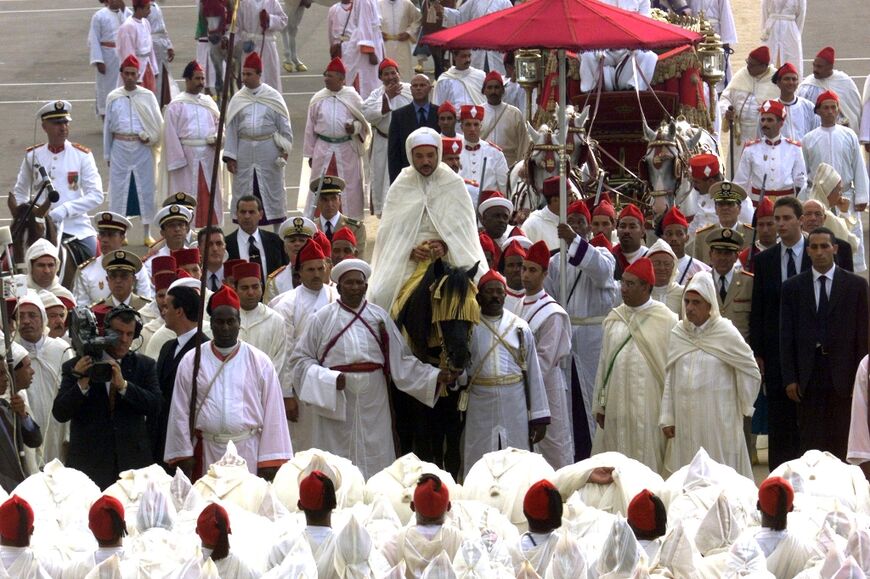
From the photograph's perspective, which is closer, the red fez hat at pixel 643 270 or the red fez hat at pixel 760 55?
the red fez hat at pixel 643 270

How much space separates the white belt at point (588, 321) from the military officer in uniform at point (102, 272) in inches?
112

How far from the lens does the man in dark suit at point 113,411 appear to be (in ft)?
39.2

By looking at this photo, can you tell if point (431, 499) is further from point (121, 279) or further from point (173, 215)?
point (173, 215)

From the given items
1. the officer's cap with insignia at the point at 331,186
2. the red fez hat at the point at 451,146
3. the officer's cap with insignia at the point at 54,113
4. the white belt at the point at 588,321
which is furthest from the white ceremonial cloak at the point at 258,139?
the white belt at the point at 588,321

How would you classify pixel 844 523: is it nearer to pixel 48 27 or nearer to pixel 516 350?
pixel 516 350

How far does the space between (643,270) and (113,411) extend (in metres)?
3.31

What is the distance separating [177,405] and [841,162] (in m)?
8.17

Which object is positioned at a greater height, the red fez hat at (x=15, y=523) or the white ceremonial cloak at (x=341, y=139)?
the white ceremonial cloak at (x=341, y=139)

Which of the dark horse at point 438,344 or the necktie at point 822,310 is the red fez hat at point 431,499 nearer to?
the dark horse at point 438,344

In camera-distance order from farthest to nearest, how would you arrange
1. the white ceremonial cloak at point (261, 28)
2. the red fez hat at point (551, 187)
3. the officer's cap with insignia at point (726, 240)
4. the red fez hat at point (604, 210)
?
the white ceremonial cloak at point (261, 28) < the red fez hat at point (551, 187) < the red fez hat at point (604, 210) < the officer's cap with insignia at point (726, 240)

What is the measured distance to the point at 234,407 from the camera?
40.0ft

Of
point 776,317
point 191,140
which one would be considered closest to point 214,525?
point 776,317

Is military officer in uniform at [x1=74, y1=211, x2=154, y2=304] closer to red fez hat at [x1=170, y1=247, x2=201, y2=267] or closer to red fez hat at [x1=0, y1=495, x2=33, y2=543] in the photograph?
red fez hat at [x1=170, y1=247, x2=201, y2=267]

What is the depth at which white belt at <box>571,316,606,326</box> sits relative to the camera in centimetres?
1398
